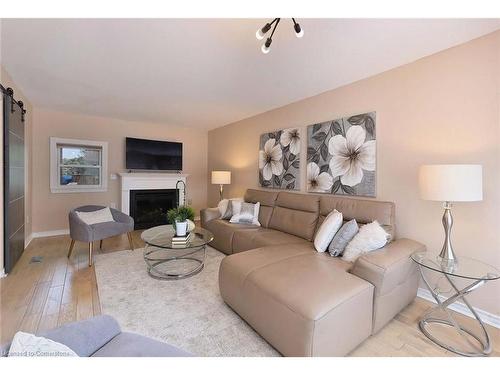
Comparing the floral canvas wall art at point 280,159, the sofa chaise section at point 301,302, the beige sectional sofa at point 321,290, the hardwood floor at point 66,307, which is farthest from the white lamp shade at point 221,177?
the sofa chaise section at point 301,302

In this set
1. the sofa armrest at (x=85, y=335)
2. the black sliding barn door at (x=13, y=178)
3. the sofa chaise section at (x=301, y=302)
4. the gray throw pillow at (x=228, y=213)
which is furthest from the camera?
the gray throw pillow at (x=228, y=213)

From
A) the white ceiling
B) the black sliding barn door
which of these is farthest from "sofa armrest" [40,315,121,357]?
the black sliding barn door

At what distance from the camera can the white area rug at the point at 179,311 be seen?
1524 mm

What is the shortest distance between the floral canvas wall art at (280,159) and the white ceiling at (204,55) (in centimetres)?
58

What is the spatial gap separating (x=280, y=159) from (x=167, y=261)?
2.24m

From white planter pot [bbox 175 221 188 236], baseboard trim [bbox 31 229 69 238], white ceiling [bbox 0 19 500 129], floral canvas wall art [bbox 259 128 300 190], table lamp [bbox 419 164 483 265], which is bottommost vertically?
baseboard trim [bbox 31 229 69 238]

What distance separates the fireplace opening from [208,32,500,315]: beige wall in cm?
385

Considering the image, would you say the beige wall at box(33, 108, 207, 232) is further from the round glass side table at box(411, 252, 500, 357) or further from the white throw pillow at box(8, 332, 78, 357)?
the round glass side table at box(411, 252, 500, 357)

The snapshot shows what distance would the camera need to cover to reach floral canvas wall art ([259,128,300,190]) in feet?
11.2

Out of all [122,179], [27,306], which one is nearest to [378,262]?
[27,306]

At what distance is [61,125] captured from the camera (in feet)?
13.5

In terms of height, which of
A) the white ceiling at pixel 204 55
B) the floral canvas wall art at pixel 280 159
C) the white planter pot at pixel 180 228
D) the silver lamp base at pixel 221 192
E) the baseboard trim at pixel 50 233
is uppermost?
the white ceiling at pixel 204 55

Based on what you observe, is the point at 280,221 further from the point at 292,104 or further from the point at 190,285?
the point at 292,104

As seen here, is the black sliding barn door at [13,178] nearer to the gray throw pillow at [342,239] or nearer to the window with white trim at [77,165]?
the window with white trim at [77,165]
